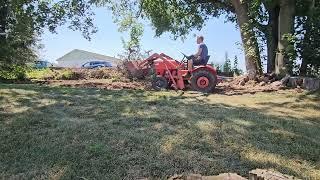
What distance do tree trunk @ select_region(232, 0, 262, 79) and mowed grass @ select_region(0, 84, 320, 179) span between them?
5574mm

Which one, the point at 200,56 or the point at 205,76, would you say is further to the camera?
the point at 200,56

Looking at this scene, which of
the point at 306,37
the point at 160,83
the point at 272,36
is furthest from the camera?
the point at 272,36

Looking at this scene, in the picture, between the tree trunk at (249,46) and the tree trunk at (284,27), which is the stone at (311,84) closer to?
the tree trunk at (284,27)

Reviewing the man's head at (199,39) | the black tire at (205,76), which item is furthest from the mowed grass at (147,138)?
the man's head at (199,39)

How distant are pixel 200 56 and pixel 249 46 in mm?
2895

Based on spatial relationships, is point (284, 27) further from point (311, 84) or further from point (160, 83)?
point (160, 83)

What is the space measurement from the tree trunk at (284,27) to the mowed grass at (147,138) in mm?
4441

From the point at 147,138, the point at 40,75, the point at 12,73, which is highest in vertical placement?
the point at 12,73

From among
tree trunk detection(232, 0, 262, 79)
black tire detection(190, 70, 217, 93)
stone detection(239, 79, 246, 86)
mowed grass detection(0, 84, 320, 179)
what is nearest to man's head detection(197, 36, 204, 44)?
black tire detection(190, 70, 217, 93)

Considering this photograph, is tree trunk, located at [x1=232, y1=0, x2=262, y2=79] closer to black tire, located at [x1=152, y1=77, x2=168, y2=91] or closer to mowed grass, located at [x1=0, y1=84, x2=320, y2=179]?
black tire, located at [x1=152, y1=77, x2=168, y2=91]

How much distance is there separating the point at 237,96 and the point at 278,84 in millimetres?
2057

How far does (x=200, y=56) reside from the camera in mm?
12203

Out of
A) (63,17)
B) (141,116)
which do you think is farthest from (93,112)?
(63,17)

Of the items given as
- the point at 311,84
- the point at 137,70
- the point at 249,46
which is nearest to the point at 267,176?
the point at 311,84
